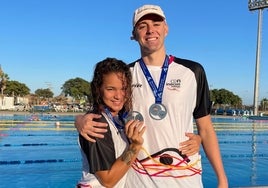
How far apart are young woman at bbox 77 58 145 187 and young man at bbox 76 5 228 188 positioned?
7cm

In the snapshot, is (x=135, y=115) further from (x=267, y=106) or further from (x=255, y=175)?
(x=267, y=106)

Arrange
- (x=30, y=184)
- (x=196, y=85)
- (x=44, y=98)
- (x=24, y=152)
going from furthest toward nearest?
(x=44, y=98) → (x=24, y=152) → (x=30, y=184) → (x=196, y=85)

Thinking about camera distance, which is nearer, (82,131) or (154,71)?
(82,131)

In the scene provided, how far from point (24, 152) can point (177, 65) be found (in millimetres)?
10008

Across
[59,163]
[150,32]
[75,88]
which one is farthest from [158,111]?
[75,88]

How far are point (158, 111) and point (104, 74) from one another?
1.15ft

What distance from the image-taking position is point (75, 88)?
76000mm

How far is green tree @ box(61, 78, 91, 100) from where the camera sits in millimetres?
74938

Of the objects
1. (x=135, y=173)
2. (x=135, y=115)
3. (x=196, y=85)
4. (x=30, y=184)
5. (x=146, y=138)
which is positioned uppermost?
(x=196, y=85)

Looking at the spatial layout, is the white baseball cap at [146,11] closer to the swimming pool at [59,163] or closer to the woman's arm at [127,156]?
the woman's arm at [127,156]

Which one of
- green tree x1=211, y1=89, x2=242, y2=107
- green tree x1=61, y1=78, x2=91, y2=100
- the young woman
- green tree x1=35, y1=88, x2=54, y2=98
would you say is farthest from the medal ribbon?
green tree x1=35, y1=88, x2=54, y2=98

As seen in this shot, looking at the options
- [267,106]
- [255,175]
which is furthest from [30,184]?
[267,106]

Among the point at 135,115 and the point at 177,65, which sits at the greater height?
the point at 177,65

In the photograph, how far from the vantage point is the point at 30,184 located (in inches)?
280
